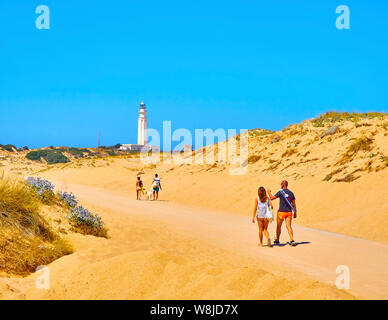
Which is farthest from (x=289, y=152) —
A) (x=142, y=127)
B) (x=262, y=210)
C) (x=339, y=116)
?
(x=142, y=127)

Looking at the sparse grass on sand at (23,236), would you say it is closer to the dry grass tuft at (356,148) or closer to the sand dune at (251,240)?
the sand dune at (251,240)

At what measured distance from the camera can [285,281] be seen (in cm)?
639

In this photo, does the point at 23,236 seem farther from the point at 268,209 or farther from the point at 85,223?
the point at 268,209

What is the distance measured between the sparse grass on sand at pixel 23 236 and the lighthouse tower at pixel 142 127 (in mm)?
110748

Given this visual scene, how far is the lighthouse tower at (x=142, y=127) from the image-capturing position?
4749 inches

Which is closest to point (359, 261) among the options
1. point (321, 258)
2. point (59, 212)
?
point (321, 258)

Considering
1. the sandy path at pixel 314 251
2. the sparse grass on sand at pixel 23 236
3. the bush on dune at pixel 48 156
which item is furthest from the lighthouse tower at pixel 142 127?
the sparse grass on sand at pixel 23 236

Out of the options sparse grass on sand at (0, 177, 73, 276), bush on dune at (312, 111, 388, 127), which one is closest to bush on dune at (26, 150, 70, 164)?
bush on dune at (312, 111, 388, 127)

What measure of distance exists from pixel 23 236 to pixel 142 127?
371 feet

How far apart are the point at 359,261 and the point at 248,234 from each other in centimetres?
467

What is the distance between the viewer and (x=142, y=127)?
120812 mm

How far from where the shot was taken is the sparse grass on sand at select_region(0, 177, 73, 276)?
318 inches

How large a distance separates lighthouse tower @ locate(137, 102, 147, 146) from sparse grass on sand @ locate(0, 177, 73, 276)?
111 m
